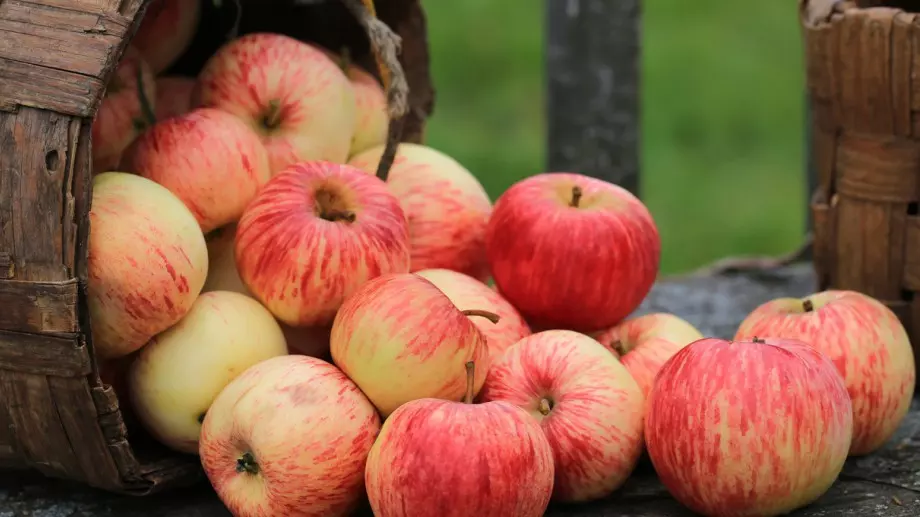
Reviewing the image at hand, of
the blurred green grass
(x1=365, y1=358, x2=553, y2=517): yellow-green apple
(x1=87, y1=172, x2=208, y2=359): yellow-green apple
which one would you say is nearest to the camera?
(x1=365, y1=358, x2=553, y2=517): yellow-green apple

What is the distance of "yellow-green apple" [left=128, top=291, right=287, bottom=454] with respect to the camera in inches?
49.9

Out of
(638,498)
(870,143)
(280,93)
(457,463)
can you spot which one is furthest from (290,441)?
(870,143)

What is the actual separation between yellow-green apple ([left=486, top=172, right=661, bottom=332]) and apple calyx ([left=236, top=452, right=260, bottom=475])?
16.1 inches

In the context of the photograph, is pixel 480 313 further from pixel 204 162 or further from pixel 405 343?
pixel 204 162

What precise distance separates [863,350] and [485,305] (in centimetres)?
42

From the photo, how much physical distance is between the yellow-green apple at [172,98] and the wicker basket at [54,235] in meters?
0.35

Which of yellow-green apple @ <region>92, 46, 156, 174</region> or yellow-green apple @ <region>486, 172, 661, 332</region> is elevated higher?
yellow-green apple @ <region>92, 46, 156, 174</region>

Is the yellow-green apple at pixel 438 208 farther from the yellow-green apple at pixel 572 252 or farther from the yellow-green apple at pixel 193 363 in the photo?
the yellow-green apple at pixel 193 363

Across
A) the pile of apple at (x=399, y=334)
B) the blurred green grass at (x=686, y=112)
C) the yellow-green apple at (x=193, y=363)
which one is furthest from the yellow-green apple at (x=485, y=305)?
the blurred green grass at (x=686, y=112)

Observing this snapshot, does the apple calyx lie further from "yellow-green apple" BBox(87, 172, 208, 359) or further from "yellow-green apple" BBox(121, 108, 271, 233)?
"yellow-green apple" BBox(121, 108, 271, 233)

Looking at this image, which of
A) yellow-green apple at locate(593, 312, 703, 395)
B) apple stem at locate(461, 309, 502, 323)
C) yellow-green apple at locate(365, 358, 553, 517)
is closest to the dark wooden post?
yellow-green apple at locate(593, 312, 703, 395)

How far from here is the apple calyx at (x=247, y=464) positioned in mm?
1179

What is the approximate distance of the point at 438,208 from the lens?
1.51m

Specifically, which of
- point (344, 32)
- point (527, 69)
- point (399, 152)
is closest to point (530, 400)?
point (399, 152)
